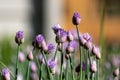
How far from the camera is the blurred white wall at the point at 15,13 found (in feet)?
35.0

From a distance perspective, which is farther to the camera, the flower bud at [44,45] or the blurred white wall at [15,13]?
the blurred white wall at [15,13]

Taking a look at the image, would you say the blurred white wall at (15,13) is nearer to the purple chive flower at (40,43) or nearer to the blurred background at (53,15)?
the blurred background at (53,15)

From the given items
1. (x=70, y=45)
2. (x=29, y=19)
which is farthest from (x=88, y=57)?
(x=29, y=19)

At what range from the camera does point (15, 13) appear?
10.8 metres

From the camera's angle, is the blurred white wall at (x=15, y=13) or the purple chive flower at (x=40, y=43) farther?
the blurred white wall at (x=15, y=13)

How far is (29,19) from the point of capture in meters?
10.8

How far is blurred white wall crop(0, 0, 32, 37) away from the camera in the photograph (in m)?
10.7

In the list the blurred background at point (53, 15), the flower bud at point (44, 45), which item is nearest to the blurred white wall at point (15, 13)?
the blurred background at point (53, 15)

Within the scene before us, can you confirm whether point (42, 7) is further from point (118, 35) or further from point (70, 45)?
point (70, 45)

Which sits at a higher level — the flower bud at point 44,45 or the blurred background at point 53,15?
the flower bud at point 44,45

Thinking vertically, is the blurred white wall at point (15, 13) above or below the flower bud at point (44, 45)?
below

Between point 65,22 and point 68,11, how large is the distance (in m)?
0.25

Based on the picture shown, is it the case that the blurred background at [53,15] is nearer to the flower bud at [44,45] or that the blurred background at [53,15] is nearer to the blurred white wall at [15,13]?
the blurred white wall at [15,13]

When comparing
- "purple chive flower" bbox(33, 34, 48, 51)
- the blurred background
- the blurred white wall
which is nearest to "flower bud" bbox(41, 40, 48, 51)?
"purple chive flower" bbox(33, 34, 48, 51)
